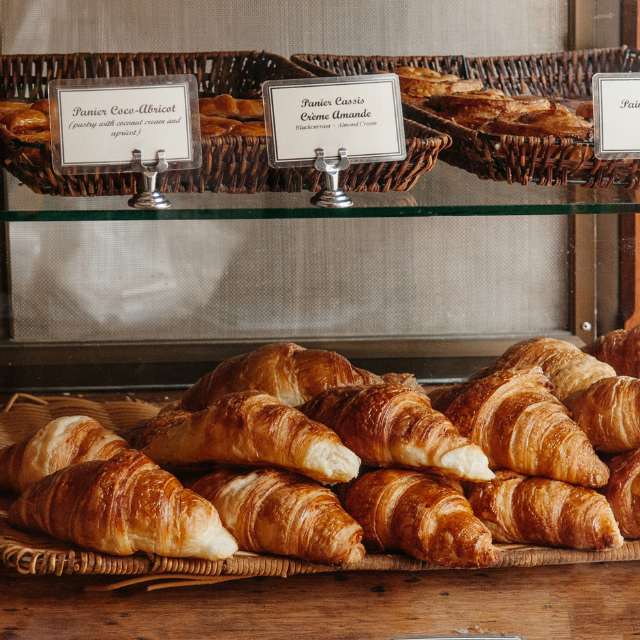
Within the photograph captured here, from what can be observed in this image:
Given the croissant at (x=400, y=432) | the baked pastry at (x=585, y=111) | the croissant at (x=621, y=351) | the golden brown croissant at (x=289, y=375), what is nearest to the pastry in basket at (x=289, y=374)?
the golden brown croissant at (x=289, y=375)

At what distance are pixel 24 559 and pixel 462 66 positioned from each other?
40.3 inches

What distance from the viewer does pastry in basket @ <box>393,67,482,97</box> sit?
1162 mm

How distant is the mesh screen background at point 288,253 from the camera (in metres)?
1.32

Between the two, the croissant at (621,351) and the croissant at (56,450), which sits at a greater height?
the croissant at (621,351)

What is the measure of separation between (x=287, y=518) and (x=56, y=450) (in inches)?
11.9

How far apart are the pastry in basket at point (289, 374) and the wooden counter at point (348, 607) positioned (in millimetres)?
248

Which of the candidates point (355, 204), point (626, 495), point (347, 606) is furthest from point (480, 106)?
point (347, 606)

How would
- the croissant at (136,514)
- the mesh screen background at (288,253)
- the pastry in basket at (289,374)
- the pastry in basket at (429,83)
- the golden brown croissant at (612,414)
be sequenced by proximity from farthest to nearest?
1. the mesh screen background at (288,253)
2. the pastry in basket at (429,83)
3. the pastry in basket at (289,374)
4. the golden brown croissant at (612,414)
5. the croissant at (136,514)

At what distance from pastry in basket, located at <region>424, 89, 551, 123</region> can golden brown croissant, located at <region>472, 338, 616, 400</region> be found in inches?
13.0

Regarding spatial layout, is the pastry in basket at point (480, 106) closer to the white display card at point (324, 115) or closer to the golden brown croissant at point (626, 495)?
the white display card at point (324, 115)

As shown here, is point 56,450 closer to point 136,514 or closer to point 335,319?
point 136,514

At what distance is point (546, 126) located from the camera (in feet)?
3.04

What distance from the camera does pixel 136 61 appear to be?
1265mm

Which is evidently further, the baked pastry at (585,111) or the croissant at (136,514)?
the baked pastry at (585,111)
